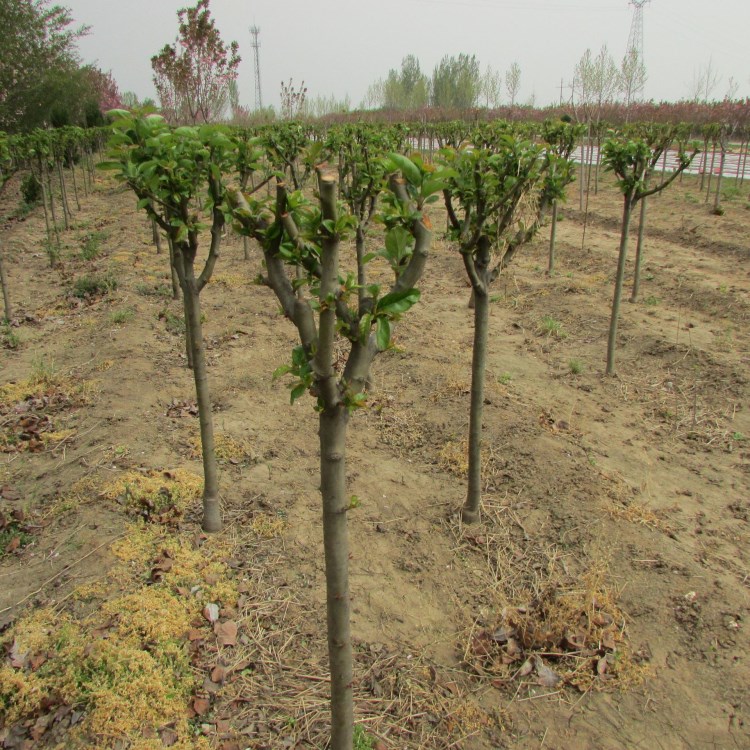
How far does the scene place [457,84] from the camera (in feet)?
157

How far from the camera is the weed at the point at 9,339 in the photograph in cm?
814

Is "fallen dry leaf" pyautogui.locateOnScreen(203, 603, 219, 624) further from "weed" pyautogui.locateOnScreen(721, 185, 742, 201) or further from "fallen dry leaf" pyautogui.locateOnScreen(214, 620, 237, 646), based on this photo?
"weed" pyautogui.locateOnScreen(721, 185, 742, 201)

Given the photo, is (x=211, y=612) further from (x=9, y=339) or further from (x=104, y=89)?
(x=104, y=89)

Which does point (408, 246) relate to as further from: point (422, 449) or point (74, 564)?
point (422, 449)

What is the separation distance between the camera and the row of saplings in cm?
193

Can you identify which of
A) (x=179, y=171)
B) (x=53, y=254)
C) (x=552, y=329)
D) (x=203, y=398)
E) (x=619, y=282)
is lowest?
(x=552, y=329)

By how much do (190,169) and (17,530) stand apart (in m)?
3.07

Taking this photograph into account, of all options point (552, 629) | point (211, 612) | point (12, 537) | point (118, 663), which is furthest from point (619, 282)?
point (12, 537)

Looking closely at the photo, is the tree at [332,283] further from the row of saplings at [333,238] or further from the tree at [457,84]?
the tree at [457,84]

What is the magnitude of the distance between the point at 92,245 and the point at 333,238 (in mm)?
12552

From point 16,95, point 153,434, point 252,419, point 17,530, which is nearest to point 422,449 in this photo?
point 252,419

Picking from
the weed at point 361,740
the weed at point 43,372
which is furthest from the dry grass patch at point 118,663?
the weed at point 43,372

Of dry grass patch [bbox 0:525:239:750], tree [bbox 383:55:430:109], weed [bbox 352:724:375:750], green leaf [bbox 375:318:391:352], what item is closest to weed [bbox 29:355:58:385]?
dry grass patch [bbox 0:525:239:750]

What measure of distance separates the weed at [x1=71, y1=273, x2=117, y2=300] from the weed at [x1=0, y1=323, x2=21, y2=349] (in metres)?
1.55
